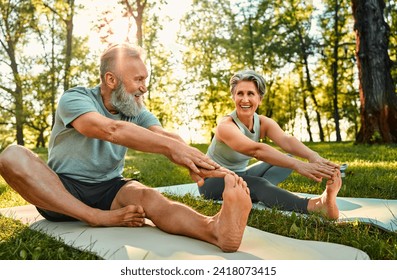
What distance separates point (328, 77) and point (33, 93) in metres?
16.2

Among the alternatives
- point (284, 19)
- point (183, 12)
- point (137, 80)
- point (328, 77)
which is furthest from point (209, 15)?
point (137, 80)

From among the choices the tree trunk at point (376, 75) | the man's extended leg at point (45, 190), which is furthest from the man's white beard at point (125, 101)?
the tree trunk at point (376, 75)

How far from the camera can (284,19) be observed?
2294cm

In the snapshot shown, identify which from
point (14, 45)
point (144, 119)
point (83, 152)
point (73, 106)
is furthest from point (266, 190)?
point (14, 45)

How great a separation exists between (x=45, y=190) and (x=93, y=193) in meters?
0.40

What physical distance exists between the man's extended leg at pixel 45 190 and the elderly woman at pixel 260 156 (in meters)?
1.24

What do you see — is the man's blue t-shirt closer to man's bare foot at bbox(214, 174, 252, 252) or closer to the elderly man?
the elderly man

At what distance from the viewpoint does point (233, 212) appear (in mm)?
2430

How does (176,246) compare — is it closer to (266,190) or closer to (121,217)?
(121,217)

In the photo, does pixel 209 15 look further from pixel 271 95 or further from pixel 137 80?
pixel 137 80

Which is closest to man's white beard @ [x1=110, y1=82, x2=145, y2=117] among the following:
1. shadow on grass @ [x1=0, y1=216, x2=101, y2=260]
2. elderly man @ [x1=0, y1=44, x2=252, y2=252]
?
elderly man @ [x1=0, y1=44, x2=252, y2=252]

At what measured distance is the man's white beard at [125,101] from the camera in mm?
3160

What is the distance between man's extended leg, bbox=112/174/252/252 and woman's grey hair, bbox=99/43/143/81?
828 millimetres

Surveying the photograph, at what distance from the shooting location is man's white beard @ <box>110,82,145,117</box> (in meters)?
3.16
